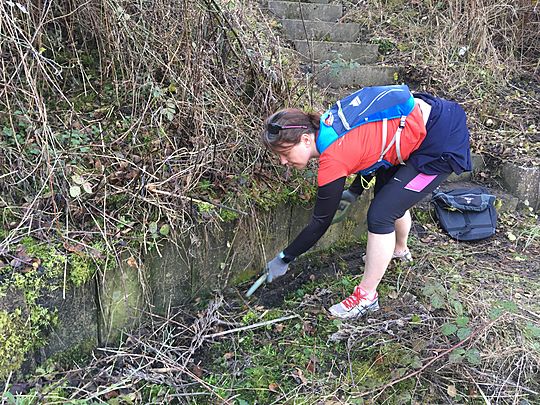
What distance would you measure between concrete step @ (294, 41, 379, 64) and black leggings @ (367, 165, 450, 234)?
227cm

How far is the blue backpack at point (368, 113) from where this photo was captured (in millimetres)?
2076

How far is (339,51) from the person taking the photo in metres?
4.46

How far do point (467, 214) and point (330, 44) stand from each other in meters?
2.10

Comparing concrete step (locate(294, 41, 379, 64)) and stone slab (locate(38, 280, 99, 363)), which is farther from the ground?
concrete step (locate(294, 41, 379, 64))

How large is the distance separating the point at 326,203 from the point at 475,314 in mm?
1070

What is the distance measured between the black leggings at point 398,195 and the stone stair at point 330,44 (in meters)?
1.96

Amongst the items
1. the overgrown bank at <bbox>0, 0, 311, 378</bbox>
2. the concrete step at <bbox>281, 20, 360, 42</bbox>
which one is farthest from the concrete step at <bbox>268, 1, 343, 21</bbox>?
the overgrown bank at <bbox>0, 0, 311, 378</bbox>

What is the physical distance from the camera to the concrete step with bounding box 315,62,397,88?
409cm

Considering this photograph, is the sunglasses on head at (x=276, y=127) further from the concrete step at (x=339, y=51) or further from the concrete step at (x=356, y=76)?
the concrete step at (x=339, y=51)

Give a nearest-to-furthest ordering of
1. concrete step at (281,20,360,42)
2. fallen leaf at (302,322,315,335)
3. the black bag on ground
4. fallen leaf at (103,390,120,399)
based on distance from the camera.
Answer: fallen leaf at (103,390,120,399) → fallen leaf at (302,322,315,335) → the black bag on ground → concrete step at (281,20,360,42)

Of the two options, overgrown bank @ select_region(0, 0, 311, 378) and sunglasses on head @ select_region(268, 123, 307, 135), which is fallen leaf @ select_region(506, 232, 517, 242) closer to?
overgrown bank @ select_region(0, 0, 311, 378)

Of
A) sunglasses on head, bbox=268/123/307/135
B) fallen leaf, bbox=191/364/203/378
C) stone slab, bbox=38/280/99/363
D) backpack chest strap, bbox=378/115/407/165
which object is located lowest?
fallen leaf, bbox=191/364/203/378

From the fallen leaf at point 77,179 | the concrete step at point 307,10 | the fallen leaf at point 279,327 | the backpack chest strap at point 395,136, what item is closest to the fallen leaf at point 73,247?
the fallen leaf at point 77,179

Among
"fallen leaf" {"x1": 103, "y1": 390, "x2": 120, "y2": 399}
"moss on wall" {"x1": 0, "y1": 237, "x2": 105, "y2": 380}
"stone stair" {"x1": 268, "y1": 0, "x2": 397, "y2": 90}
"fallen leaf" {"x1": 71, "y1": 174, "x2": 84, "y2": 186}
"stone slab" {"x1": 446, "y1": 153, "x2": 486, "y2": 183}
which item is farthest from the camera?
"stone stair" {"x1": 268, "y1": 0, "x2": 397, "y2": 90}
